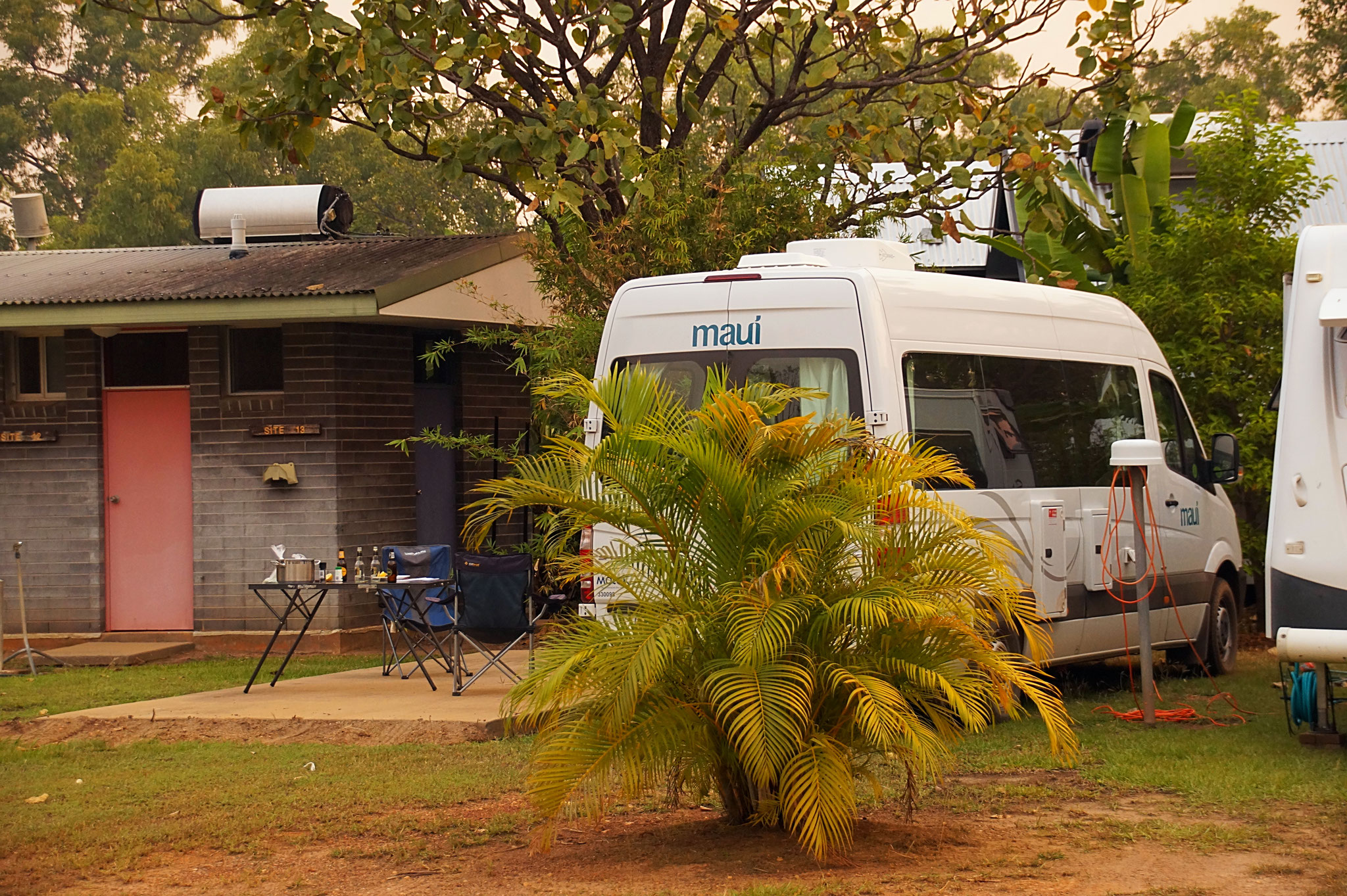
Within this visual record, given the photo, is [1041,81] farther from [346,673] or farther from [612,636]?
[612,636]

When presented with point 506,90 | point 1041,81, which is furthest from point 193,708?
point 1041,81

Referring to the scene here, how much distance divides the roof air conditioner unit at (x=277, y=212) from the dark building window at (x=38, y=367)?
2.41 m

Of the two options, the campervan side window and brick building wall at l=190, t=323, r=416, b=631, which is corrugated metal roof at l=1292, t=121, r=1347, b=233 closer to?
the campervan side window

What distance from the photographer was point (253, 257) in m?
15.6

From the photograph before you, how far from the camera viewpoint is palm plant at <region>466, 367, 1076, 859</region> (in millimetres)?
5820

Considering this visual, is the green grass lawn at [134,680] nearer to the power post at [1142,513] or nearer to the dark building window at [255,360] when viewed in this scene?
the dark building window at [255,360]

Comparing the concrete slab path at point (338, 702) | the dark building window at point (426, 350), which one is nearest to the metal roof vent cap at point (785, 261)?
the concrete slab path at point (338, 702)

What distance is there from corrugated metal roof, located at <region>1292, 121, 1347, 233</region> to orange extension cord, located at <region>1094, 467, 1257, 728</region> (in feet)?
27.7

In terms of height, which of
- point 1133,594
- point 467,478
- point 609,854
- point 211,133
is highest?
point 211,133

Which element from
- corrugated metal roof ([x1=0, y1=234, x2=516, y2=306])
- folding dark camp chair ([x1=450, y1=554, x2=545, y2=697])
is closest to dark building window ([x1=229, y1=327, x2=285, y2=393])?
corrugated metal roof ([x1=0, y1=234, x2=516, y2=306])

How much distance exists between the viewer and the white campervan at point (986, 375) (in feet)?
28.5

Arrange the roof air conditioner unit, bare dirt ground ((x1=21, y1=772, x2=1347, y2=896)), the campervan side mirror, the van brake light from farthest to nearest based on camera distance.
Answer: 1. the roof air conditioner unit
2. the campervan side mirror
3. the van brake light
4. bare dirt ground ((x1=21, y1=772, x2=1347, y2=896))

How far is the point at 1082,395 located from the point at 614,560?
4989 mm

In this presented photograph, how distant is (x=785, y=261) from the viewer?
916cm
